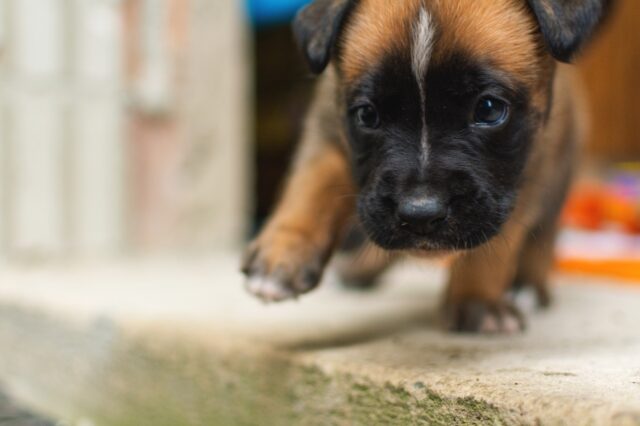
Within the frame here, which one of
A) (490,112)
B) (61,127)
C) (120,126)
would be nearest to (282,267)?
(490,112)

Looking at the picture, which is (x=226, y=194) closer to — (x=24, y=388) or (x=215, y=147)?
(x=215, y=147)

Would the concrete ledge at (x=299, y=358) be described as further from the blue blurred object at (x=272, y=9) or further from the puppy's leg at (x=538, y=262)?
the blue blurred object at (x=272, y=9)

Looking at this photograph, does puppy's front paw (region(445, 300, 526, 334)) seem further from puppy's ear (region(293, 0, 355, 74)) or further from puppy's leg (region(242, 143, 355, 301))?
puppy's ear (region(293, 0, 355, 74))

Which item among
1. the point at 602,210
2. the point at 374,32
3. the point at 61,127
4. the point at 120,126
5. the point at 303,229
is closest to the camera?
the point at 374,32

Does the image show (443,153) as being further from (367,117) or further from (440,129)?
(367,117)

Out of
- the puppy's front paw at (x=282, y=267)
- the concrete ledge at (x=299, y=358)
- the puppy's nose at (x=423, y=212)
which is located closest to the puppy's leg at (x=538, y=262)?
the concrete ledge at (x=299, y=358)

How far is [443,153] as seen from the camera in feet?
5.28

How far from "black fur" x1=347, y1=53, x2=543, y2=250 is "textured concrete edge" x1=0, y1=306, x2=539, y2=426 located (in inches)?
14.0

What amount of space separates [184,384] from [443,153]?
3.27ft

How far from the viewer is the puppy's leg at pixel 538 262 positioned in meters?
2.68

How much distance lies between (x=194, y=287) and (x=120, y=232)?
118cm

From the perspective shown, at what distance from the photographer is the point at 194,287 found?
3119 mm

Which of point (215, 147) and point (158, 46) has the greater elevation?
point (158, 46)

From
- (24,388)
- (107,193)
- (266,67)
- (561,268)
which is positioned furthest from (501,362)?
(266,67)
